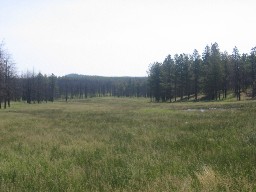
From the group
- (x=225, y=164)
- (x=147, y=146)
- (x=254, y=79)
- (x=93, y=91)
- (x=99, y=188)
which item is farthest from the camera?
(x=93, y=91)

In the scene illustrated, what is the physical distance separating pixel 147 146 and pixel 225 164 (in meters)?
4.51

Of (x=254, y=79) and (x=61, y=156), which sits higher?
(x=254, y=79)

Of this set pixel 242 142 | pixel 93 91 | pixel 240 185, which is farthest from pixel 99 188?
pixel 93 91

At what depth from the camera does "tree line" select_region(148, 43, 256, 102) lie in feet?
240

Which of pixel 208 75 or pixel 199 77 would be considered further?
pixel 199 77

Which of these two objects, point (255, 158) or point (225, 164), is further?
point (255, 158)

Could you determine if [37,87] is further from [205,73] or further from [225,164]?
[225,164]

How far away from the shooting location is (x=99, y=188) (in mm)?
6629

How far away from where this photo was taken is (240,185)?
5.81 metres

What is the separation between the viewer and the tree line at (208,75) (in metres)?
73.2

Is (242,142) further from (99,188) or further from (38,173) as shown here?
(38,173)

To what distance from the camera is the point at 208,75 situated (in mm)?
74375

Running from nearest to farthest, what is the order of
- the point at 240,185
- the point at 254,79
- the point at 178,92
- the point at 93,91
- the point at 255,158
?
the point at 240,185
the point at 255,158
the point at 254,79
the point at 178,92
the point at 93,91

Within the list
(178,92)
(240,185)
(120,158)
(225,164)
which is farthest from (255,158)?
(178,92)
